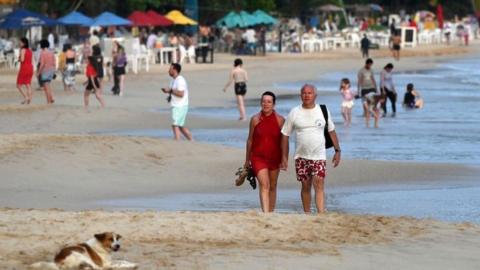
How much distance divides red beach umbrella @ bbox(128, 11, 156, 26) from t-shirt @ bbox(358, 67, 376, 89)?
24873 mm

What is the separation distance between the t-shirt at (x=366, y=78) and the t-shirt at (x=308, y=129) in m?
14.0

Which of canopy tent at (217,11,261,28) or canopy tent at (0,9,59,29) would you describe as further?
canopy tent at (217,11,261,28)

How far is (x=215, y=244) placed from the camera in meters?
9.98

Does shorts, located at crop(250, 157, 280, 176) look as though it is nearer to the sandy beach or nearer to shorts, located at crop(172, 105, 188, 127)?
the sandy beach

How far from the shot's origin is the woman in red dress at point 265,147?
11727 mm

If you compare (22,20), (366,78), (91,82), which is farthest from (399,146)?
(22,20)

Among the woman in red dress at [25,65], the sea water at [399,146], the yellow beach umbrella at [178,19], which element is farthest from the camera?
the yellow beach umbrella at [178,19]

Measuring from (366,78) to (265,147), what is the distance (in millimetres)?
14089

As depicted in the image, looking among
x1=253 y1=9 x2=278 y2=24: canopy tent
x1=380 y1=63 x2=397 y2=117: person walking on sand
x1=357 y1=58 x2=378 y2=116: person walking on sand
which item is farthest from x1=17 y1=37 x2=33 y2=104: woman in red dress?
x1=253 y1=9 x2=278 y2=24: canopy tent

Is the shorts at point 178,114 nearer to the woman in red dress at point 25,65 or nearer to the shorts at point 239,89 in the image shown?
the shorts at point 239,89

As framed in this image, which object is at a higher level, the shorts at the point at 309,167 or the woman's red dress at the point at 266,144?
the woman's red dress at the point at 266,144

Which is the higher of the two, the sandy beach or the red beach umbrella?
the red beach umbrella

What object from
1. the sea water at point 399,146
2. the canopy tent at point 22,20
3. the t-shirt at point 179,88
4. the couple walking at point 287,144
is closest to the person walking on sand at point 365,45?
the sea water at point 399,146

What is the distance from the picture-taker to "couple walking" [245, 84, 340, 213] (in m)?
11.5
